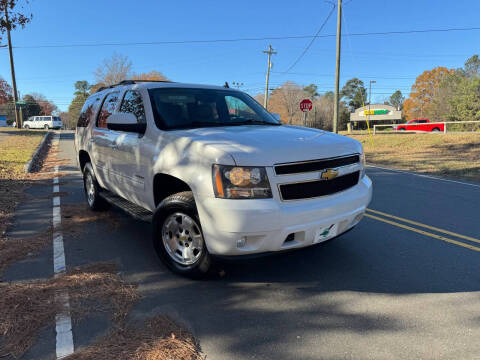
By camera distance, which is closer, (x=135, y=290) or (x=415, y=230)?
(x=135, y=290)

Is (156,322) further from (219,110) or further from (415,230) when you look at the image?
(415,230)

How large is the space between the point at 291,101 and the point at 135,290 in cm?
6922

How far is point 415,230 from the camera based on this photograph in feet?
16.3

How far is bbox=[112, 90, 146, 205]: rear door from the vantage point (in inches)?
156

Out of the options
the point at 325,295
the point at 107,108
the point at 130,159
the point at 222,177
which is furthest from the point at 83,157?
the point at 325,295

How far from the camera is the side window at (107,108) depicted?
4912mm

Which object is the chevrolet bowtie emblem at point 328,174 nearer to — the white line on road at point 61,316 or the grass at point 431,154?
the white line on road at point 61,316

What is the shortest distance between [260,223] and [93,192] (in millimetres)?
4048

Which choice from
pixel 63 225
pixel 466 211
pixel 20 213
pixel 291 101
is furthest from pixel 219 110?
pixel 291 101

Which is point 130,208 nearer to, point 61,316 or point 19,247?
point 19,247

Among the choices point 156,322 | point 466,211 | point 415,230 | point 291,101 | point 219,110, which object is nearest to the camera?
point 156,322

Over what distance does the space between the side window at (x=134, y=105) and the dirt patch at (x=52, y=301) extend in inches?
70.1

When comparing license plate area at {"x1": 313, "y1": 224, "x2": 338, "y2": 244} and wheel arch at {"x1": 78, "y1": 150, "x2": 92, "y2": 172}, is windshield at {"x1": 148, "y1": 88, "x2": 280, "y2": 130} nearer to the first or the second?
license plate area at {"x1": 313, "y1": 224, "x2": 338, "y2": 244}

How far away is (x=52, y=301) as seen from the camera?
3025mm
